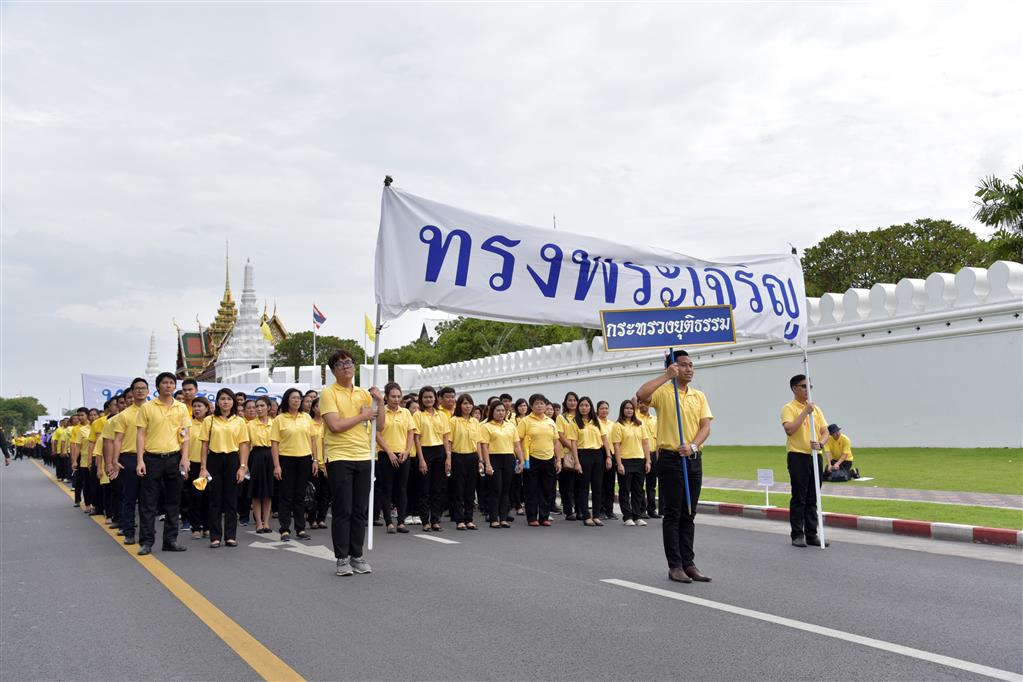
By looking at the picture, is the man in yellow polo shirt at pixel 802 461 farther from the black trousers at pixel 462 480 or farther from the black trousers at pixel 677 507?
the black trousers at pixel 462 480

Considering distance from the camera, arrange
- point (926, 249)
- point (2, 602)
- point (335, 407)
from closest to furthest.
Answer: point (2, 602)
point (335, 407)
point (926, 249)

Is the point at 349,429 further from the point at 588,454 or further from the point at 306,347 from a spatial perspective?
the point at 306,347

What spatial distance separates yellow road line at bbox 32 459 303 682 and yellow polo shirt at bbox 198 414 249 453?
6.92 ft

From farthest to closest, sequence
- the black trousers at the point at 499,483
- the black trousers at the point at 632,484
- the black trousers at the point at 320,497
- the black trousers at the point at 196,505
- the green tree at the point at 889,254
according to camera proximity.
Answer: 1. the green tree at the point at 889,254
2. the black trousers at the point at 632,484
3. the black trousers at the point at 320,497
4. the black trousers at the point at 499,483
5. the black trousers at the point at 196,505

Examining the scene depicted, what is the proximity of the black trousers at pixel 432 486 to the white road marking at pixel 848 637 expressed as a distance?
5.36m

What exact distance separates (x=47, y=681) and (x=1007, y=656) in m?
5.14

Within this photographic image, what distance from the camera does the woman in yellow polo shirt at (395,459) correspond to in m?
11.5

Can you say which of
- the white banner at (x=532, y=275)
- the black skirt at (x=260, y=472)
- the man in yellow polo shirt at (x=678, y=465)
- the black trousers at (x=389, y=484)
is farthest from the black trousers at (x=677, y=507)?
the black skirt at (x=260, y=472)

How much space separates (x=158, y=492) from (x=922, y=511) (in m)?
9.21

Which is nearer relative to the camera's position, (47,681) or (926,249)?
(47,681)

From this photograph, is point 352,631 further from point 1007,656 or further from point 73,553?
point 73,553

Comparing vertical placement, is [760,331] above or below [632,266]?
below

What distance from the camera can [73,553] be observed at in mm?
10234

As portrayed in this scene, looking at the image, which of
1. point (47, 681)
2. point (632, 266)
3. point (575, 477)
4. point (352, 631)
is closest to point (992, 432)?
point (575, 477)
